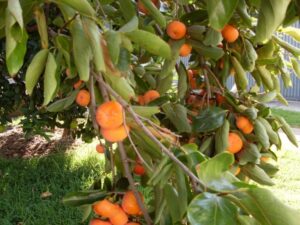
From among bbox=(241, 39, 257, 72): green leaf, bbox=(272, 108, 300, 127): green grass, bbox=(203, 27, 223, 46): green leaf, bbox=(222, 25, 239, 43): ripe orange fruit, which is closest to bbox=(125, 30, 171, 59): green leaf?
bbox=(203, 27, 223, 46): green leaf

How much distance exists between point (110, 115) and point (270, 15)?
0.47 meters

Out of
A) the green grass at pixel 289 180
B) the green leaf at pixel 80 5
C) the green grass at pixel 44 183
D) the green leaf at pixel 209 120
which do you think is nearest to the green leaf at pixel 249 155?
the green leaf at pixel 209 120

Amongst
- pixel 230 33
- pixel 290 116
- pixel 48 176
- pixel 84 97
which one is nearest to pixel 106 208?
pixel 84 97

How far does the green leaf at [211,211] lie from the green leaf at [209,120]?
629 mm

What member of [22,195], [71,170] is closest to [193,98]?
[22,195]

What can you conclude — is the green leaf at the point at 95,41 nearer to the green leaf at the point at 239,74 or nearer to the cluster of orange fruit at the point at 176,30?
the cluster of orange fruit at the point at 176,30

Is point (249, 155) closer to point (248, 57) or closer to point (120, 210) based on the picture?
point (248, 57)

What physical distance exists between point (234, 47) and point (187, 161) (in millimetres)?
902

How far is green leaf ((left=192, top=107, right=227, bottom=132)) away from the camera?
1.48 meters

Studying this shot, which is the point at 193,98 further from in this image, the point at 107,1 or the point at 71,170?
the point at 71,170

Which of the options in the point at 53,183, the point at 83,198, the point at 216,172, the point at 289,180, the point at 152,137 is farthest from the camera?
the point at 289,180

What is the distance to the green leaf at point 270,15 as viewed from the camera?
3.59 feet

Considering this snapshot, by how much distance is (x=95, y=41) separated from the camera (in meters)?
0.96

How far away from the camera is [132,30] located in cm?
101
